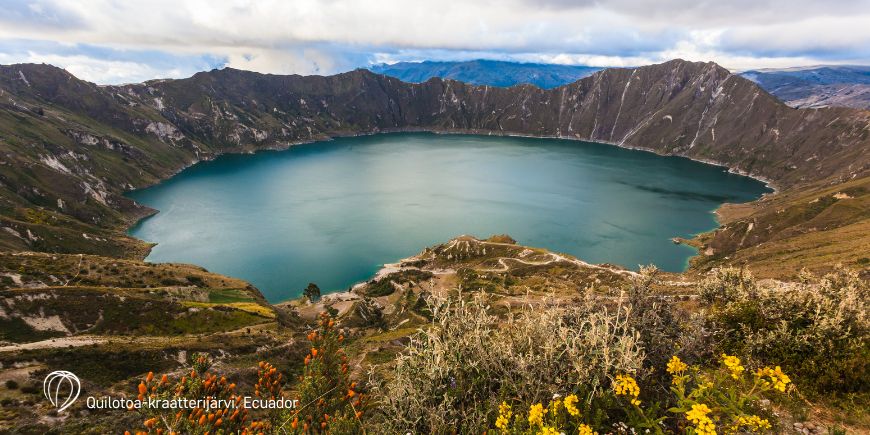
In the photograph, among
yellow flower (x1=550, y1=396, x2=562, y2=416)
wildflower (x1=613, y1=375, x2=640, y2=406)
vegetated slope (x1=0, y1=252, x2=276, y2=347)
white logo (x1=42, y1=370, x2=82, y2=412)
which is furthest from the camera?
vegetated slope (x1=0, y1=252, x2=276, y2=347)

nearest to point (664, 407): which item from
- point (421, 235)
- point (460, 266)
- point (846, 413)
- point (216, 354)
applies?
point (846, 413)

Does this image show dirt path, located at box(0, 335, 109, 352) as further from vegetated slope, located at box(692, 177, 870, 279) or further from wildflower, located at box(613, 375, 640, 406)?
vegetated slope, located at box(692, 177, 870, 279)

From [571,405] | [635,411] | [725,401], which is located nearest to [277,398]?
[571,405]

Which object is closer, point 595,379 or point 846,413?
point 595,379

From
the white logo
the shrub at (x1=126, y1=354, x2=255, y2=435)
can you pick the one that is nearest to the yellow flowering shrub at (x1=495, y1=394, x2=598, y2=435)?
the shrub at (x1=126, y1=354, x2=255, y2=435)

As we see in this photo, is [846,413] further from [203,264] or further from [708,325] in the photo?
[203,264]

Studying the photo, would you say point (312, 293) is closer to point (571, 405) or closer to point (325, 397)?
point (325, 397)

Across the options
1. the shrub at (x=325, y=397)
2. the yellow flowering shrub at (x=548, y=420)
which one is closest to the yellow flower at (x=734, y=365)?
the yellow flowering shrub at (x=548, y=420)
